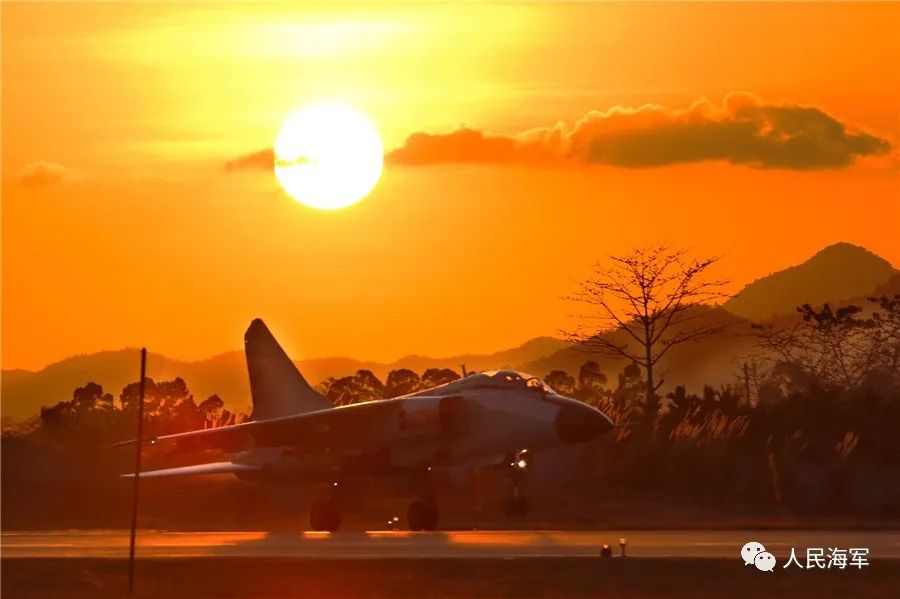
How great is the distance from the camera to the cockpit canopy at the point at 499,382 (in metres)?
42.2

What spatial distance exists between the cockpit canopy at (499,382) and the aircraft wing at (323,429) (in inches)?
62.5

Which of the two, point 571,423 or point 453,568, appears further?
point 571,423

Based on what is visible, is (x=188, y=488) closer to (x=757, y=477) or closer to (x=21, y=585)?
(x=757, y=477)

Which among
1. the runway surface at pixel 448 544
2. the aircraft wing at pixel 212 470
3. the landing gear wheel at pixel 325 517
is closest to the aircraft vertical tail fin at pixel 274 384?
the aircraft wing at pixel 212 470

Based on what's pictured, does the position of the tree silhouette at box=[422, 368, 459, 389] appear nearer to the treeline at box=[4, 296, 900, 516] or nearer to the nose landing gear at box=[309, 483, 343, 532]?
the treeline at box=[4, 296, 900, 516]

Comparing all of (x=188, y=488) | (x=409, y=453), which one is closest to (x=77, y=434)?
(x=188, y=488)

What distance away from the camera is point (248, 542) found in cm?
3709

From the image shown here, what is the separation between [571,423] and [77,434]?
25403mm

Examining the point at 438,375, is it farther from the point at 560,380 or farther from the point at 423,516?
the point at 423,516

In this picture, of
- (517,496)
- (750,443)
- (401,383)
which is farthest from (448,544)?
(401,383)

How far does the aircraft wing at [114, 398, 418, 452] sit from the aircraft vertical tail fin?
11.0 ft

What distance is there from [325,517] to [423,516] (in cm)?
307

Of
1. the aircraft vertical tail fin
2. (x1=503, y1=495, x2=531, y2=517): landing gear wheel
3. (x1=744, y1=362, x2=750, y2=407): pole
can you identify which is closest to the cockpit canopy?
(x1=503, y1=495, x2=531, y2=517): landing gear wheel

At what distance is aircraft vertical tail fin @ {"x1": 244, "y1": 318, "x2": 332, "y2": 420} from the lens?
4869 cm
